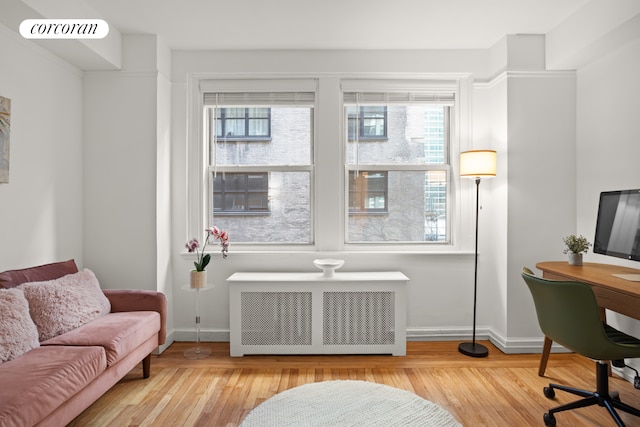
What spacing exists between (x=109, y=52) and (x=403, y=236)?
3.04 metres

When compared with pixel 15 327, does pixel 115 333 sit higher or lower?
lower

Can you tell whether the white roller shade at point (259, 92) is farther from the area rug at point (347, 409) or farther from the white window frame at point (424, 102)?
the area rug at point (347, 409)

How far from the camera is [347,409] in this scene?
247cm

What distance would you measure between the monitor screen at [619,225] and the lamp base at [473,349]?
47.6 inches

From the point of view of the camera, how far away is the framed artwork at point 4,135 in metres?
2.65

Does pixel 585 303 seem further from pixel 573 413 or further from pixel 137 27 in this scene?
pixel 137 27

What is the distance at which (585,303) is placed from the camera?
2.19 meters

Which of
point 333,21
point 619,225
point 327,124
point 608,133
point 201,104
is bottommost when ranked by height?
point 619,225

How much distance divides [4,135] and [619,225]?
4.16 meters

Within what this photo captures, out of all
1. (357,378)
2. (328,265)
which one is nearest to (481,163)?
(328,265)

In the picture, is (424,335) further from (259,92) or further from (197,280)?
(259,92)

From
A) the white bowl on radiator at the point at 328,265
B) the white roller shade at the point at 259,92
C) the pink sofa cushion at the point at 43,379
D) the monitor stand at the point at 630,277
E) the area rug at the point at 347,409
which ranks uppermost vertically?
the white roller shade at the point at 259,92

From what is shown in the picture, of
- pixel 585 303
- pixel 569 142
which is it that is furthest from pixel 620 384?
pixel 569 142

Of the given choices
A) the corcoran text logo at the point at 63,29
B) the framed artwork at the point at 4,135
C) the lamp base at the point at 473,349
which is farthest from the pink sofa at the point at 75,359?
the lamp base at the point at 473,349
